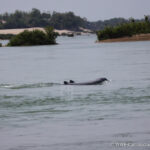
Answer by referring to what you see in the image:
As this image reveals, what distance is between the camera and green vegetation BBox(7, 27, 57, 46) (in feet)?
399

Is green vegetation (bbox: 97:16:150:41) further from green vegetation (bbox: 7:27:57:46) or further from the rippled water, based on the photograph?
the rippled water

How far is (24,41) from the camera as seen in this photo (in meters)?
126

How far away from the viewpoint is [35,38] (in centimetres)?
12419

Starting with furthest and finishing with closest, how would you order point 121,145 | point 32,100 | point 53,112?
1. point 32,100
2. point 53,112
3. point 121,145

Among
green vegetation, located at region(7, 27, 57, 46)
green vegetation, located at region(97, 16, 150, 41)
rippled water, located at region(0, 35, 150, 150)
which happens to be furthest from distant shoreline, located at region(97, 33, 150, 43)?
rippled water, located at region(0, 35, 150, 150)

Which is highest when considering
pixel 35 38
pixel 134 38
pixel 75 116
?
pixel 75 116

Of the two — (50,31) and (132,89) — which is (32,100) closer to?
(132,89)

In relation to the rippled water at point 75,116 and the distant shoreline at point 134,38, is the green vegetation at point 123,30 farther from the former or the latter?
the rippled water at point 75,116

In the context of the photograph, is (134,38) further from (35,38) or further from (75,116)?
(75,116)

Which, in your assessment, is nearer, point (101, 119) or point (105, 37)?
point (101, 119)

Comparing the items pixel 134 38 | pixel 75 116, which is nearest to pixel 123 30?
pixel 134 38

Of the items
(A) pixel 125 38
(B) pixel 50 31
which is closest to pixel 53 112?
(B) pixel 50 31

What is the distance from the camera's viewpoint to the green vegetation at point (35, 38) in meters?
122

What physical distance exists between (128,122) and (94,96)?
742cm
